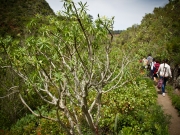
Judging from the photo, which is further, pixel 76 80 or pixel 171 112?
pixel 171 112

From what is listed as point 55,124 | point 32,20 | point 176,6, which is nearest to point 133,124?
point 55,124

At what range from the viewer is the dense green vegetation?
319 centimetres

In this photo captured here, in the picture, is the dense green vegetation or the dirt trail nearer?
the dense green vegetation

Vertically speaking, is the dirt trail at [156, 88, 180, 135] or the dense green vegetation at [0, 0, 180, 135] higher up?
the dense green vegetation at [0, 0, 180, 135]

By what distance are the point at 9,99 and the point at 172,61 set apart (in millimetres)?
11466

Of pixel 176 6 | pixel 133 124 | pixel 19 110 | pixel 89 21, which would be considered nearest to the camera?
pixel 89 21

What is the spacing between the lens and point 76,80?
12.5 ft

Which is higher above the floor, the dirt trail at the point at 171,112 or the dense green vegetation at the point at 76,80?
the dense green vegetation at the point at 76,80

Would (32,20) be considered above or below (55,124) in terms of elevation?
above

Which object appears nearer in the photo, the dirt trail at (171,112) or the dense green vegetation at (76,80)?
the dense green vegetation at (76,80)

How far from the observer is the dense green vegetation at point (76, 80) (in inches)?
126

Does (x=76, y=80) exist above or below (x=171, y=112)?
above

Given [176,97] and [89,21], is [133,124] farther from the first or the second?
[89,21]

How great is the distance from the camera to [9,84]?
924 cm
